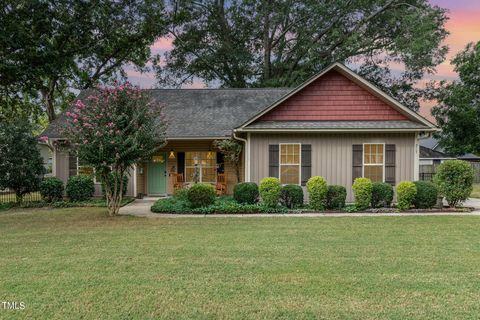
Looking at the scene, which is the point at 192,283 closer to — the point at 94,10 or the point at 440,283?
the point at 440,283

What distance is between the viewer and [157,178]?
15.3 metres

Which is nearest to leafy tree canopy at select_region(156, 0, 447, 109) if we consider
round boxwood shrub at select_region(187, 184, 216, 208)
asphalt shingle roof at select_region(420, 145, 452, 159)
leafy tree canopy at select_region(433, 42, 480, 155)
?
leafy tree canopy at select_region(433, 42, 480, 155)

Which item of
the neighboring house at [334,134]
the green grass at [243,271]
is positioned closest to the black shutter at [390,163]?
the neighboring house at [334,134]

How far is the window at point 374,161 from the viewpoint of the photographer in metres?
12.2

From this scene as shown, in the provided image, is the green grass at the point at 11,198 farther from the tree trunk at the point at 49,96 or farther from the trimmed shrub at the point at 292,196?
the tree trunk at the point at 49,96

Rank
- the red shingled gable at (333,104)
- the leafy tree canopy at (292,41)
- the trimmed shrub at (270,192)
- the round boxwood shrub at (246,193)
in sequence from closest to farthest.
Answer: the trimmed shrub at (270,192) < the round boxwood shrub at (246,193) < the red shingled gable at (333,104) < the leafy tree canopy at (292,41)

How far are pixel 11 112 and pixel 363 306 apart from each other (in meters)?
28.6

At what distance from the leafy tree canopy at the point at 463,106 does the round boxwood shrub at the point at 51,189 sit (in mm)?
26735

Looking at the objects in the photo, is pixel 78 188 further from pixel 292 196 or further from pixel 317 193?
pixel 317 193

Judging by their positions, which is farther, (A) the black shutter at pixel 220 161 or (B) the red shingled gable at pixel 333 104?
(A) the black shutter at pixel 220 161

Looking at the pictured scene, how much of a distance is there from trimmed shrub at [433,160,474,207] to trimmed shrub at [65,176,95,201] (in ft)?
40.3

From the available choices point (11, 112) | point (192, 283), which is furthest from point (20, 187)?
point (11, 112)

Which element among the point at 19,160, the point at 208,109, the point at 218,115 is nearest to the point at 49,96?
the point at 19,160

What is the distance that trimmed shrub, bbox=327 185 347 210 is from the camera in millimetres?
10930
